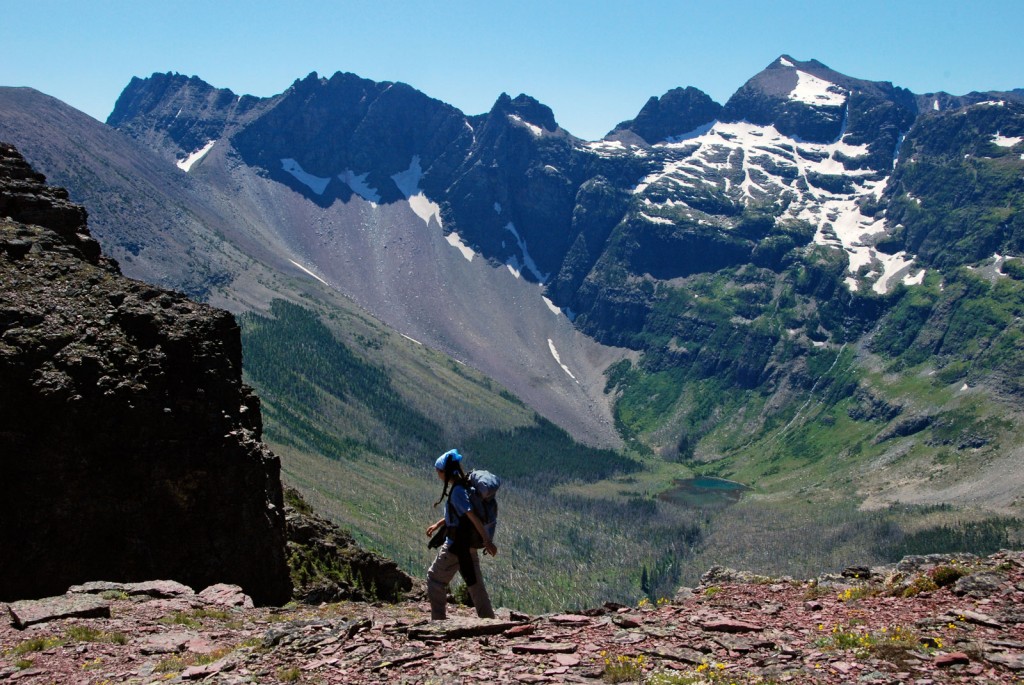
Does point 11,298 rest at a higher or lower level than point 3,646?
higher

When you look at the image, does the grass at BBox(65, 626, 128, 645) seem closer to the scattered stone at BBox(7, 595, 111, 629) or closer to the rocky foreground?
the rocky foreground

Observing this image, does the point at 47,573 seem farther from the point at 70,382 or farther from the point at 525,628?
the point at 525,628

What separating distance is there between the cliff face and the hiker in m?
18.5

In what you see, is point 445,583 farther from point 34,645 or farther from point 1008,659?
point 1008,659

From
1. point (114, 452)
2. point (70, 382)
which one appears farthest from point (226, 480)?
point (70, 382)

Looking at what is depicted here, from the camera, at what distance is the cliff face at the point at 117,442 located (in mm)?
36094

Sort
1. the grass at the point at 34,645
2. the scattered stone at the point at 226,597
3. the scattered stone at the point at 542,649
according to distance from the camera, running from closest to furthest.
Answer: the scattered stone at the point at 542,649
the grass at the point at 34,645
the scattered stone at the point at 226,597

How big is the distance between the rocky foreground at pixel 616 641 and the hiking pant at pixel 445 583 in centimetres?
96

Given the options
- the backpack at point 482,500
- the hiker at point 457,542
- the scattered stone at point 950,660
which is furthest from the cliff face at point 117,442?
the scattered stone at point 950,660

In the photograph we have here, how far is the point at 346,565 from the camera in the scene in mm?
54438

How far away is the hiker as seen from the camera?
944 inches

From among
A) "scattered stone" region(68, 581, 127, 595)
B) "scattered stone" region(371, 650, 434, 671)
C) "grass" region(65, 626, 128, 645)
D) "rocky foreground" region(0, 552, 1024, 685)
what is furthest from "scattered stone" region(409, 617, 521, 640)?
"scattered stone" region(68, 581, 127, 595)

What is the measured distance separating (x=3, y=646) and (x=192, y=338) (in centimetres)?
1963

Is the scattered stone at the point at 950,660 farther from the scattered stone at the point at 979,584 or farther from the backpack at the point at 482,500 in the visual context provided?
the backpack at the point at 482,500
